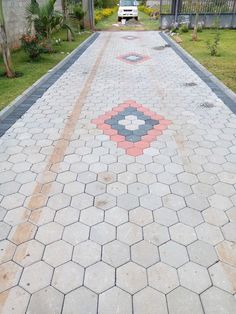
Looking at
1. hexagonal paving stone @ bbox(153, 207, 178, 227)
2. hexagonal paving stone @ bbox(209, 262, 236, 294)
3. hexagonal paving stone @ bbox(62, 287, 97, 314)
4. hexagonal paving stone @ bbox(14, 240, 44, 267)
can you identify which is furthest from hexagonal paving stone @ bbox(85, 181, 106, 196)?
hexagonal paving stone @ bbox(209, 262, 236, 294)

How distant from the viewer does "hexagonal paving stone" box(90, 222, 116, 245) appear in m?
3.01

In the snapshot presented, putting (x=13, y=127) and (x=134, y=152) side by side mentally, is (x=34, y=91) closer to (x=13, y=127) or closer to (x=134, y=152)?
(x=13, y=127)

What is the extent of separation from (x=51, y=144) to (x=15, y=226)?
1990 mm

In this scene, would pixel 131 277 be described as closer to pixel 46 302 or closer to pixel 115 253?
pixel 115 253

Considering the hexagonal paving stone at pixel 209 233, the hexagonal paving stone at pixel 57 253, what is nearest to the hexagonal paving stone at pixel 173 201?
the hexagonal paving stone at pixel 209 233

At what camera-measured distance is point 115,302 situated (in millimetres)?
2398

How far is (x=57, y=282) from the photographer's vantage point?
2.57 m

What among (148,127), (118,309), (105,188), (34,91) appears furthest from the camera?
(34,91)

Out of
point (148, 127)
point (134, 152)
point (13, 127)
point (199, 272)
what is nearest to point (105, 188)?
point (134, 152)

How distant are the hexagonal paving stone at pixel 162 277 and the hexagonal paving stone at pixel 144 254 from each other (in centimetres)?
7

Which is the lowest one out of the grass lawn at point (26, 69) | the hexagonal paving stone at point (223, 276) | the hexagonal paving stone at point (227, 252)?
the hexagonal paving stone at point (223, 276)

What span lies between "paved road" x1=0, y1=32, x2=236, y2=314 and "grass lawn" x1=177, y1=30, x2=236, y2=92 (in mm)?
2375

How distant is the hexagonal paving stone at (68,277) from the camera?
2535mm

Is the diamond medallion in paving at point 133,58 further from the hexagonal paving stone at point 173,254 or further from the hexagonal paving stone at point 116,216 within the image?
the hexagonal paving stone at point 173,254
